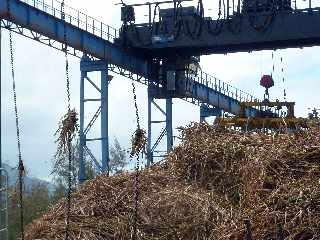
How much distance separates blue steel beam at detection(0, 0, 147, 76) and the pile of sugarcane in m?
11.1

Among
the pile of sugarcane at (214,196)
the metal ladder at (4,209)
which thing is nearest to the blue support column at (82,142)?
the pile of sugarcane at (214,196)

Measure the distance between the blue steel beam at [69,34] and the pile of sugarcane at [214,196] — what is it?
36.3 ft

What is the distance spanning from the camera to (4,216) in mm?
5160

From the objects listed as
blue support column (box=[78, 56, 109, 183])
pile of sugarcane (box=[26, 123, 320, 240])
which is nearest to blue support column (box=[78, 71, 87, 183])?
blue support column (box=[78, 56, 109, 183])

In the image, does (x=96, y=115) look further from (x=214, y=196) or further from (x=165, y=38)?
(x=214, y=196)

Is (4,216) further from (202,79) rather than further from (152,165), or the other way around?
(202,79)

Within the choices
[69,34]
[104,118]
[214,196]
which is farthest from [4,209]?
[104,118]

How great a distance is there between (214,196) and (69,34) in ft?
46.4

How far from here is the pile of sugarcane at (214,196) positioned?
4809 mm

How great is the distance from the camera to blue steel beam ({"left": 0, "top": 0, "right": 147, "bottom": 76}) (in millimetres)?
17573

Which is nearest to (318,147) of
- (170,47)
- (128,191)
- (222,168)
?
(222,168)

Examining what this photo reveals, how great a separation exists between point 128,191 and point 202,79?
20.5 metres

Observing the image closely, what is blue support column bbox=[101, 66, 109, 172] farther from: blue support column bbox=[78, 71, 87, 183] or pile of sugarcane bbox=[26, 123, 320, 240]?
pile of sugarcane bbox=[26, 123, 320, 240]

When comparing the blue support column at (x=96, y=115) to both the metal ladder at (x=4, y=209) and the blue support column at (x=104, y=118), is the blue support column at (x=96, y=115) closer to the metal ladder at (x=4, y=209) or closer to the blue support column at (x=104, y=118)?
the blue support column at (x=104, y=118)
